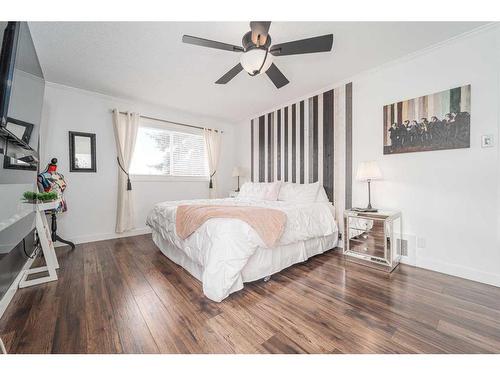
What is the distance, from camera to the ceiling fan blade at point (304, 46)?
5.18 feet

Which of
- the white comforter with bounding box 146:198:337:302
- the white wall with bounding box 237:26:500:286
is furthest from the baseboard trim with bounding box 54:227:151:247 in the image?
the white wall with bounding box 237:26:500:286

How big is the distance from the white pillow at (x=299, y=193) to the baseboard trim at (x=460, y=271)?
1.43 meters

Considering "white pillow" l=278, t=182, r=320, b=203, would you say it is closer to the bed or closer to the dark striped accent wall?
the bed

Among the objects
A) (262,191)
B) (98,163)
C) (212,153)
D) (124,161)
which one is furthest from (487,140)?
(98,163)

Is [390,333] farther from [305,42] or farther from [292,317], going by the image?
[305,42]

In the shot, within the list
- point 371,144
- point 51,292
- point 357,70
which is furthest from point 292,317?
point 357,70

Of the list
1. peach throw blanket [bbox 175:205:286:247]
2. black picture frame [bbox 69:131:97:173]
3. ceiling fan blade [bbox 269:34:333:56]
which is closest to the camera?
ceiling fan blade [bbox 269:34:333:56]

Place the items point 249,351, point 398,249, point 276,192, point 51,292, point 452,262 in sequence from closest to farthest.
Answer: point 249,351 → point 51,292 → point 452,262 → point 398,249 → point 276,192

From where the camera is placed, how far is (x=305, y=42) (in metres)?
1.62

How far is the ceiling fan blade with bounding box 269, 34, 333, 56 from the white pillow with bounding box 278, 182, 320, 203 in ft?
6.16

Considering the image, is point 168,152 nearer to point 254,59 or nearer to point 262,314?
point 254,59

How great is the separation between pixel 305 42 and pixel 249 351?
7.23ft

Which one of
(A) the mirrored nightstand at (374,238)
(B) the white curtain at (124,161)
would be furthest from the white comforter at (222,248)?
(B) the white curtain at (124,161)

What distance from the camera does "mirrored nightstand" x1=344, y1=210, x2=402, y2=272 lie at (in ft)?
7.43
